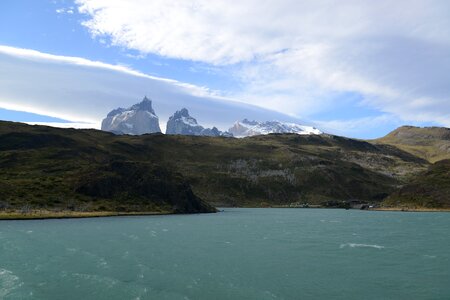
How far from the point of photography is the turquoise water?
52906 mm

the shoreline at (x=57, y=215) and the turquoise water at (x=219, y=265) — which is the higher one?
the turquoise water at (x=219, y=265)

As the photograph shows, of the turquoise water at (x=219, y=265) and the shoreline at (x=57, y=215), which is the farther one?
the shoreline at (x=57, y=215)

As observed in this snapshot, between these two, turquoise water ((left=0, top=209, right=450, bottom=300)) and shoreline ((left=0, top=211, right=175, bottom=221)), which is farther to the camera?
shoreline ((left=0, top=211, right=175, bottom=221))

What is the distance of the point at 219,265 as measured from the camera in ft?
227

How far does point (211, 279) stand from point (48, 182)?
15497 cm

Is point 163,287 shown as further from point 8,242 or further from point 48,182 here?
point 48,182

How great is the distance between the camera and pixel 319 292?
53375mm

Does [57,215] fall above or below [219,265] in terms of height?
below

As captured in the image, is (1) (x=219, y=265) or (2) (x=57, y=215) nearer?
(1) (x=219, y=265)

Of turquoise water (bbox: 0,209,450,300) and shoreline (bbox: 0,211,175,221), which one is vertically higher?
turquoise water (bbox: 0,209,450,300)

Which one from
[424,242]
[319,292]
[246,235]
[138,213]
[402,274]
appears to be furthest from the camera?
[138,213]

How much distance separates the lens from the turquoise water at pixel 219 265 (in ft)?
174

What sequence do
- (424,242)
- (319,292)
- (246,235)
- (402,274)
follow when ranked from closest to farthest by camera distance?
(319,292), (402,274), (424,242), (246,235)

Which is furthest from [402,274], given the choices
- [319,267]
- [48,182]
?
[48,182]
